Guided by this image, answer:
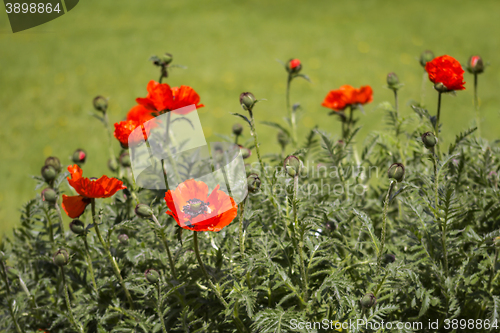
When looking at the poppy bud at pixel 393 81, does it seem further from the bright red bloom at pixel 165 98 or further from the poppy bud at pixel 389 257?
the bright red bloom at pixel 165 98

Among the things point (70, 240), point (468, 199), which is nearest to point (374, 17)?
point (468, 199)

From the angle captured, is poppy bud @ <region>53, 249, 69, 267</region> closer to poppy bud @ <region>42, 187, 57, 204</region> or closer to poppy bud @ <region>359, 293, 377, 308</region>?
poppy bud @ <region>42, 187, 57, 204</region>

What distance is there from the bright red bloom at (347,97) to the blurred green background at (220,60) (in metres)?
1.98

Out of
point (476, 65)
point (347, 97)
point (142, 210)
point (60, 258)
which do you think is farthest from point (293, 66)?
point (60, 258)

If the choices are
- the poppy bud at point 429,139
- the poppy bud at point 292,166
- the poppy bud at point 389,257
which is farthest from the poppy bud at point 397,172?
the poppy bud at point 389,257

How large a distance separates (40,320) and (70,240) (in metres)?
0.28

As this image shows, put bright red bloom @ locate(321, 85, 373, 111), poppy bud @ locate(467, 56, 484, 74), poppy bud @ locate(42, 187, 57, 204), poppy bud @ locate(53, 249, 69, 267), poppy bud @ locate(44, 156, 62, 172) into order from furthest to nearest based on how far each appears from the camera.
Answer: bright red bloom @ locate(321, 85, 373, 111), poppy bud @ locate(467, 56, 484, 74), poppy bud @ locate(44, 156, 62, 172), poppy bud @ locate(42, 187, 57, 204), poppy bud @ locate(53, 249, 69, 267)

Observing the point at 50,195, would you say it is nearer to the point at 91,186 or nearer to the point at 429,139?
the point at 91,186

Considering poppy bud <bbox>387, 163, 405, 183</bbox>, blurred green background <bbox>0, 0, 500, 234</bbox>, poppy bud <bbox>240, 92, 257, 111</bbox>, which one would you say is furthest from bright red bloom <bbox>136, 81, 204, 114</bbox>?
blurred green background <bbox>0, 0, 500, 234</bbox>

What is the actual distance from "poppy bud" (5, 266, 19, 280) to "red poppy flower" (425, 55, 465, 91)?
1.49 metres

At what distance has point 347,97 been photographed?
181cm

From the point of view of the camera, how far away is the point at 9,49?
587cm

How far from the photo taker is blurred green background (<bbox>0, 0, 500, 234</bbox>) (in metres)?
4.07

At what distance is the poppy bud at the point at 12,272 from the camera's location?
4.66 feet
